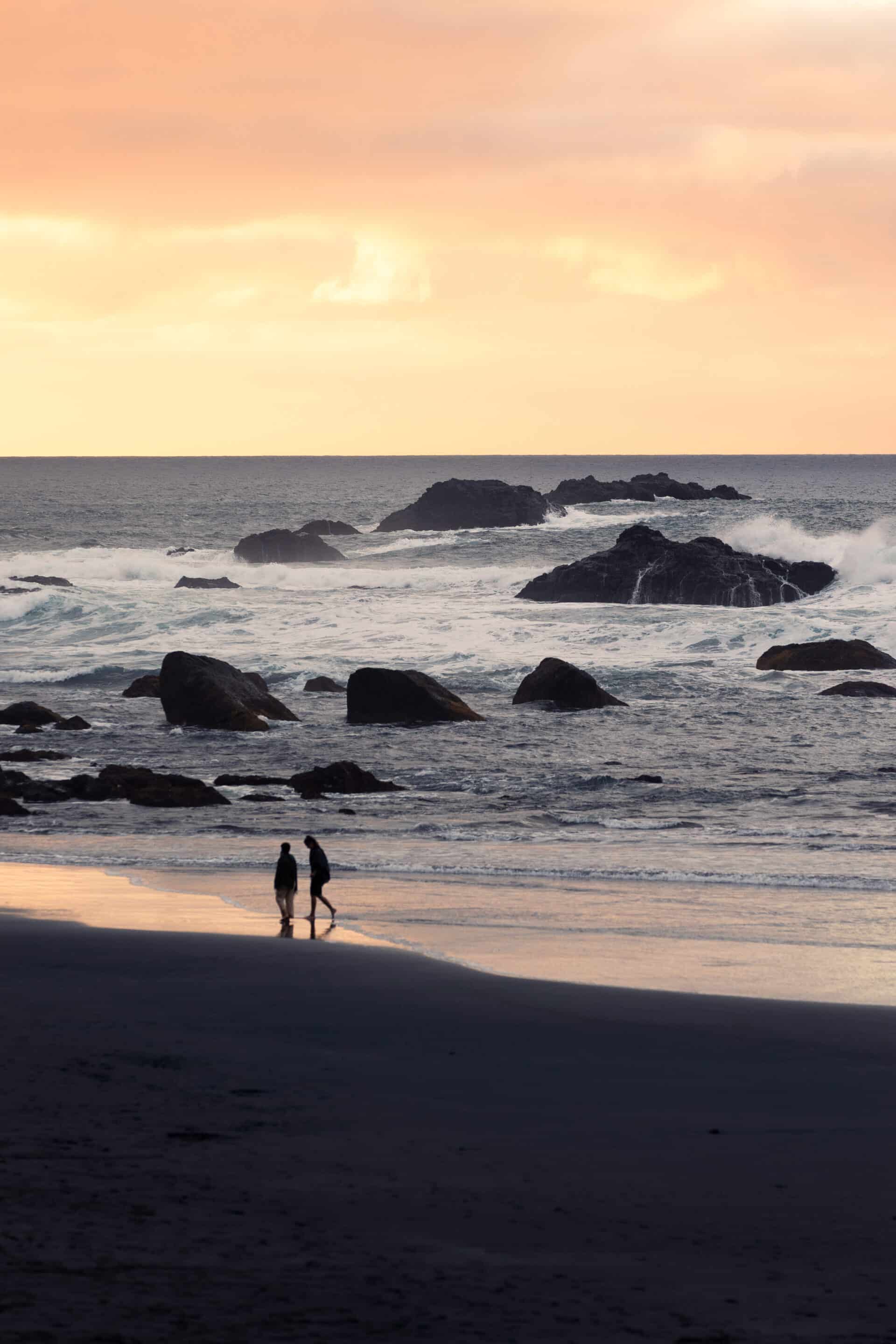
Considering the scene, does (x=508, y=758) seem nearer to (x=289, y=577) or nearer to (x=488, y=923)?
(x=488, y=923)

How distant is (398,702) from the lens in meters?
33.8

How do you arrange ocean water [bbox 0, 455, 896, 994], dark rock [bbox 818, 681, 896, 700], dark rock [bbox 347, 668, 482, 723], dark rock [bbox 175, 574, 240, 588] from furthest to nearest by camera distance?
dark rock [bbox 175, 574, 240, 588], dark rock [bbox 818, 681, 896, 700], dark rock [bbox 347, 668, 482, 723], ocean water [bbox 0, 455, 896, 994]

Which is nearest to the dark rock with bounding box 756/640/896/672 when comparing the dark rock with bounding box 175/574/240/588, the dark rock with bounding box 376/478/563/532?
the dark rock with bounding box 175/574/240/588

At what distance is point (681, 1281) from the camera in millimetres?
6477

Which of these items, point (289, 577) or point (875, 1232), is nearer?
point (875, 1232)

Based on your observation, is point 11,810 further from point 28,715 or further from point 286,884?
point 28,715

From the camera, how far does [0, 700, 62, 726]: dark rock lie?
111ft

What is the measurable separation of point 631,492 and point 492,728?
9195cm

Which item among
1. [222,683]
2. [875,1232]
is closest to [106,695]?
[222,683]

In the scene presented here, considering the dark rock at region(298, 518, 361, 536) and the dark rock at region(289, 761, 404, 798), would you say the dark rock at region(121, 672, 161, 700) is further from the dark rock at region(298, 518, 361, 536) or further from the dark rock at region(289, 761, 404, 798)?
the dark rock at region(298, 518, 361, 536)

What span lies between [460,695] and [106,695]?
9.62m

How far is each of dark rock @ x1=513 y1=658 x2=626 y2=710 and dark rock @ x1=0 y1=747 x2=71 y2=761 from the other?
39.3ft

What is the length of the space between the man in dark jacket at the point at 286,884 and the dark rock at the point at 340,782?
377 inches

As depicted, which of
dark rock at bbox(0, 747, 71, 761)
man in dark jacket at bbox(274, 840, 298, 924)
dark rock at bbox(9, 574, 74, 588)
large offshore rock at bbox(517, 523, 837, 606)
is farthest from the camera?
dark rock at bbox(9, 574, 74, 588)
